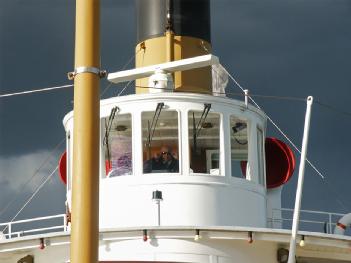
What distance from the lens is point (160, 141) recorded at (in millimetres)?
14453

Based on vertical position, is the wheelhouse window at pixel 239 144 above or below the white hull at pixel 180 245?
above

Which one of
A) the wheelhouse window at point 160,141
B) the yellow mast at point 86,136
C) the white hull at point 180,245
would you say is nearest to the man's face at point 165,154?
the wheelhouse window at point 160,141

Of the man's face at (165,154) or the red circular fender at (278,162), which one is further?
the red circular fender at (278,162)

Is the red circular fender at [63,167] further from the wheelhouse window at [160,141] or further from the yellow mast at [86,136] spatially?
the yellow mast at [86,136]

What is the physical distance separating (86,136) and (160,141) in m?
8.54

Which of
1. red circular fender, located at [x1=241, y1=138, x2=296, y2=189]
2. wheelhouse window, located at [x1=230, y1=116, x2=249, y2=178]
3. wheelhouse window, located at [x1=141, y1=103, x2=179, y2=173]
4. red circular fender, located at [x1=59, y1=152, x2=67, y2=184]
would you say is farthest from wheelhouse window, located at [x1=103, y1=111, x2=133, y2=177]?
red circular fender, located at [x1=241, y1=138, x2=296, y2=189]

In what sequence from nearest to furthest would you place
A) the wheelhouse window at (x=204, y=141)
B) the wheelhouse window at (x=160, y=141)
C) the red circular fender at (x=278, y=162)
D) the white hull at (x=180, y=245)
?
the white hull at (x=180, y=245), the wheelhouse window at (x=160, y=141), the wheelhouse window at (x=204, y=141), the red circular fender at (x=278, y=162)

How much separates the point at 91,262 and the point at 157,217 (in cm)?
820

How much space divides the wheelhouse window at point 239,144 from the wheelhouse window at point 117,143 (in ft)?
5.95

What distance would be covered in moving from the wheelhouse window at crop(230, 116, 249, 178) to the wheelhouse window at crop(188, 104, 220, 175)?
1.00 ft

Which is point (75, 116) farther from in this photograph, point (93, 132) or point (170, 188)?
point (170, 188)

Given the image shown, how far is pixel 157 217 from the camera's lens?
13.8m

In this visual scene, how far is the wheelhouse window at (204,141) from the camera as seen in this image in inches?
563

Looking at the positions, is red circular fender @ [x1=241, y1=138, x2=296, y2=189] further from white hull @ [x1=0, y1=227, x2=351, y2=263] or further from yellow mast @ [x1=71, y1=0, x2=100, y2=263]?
yellow mast @ [x1=71, y1=0, x2=100, y2=263]
